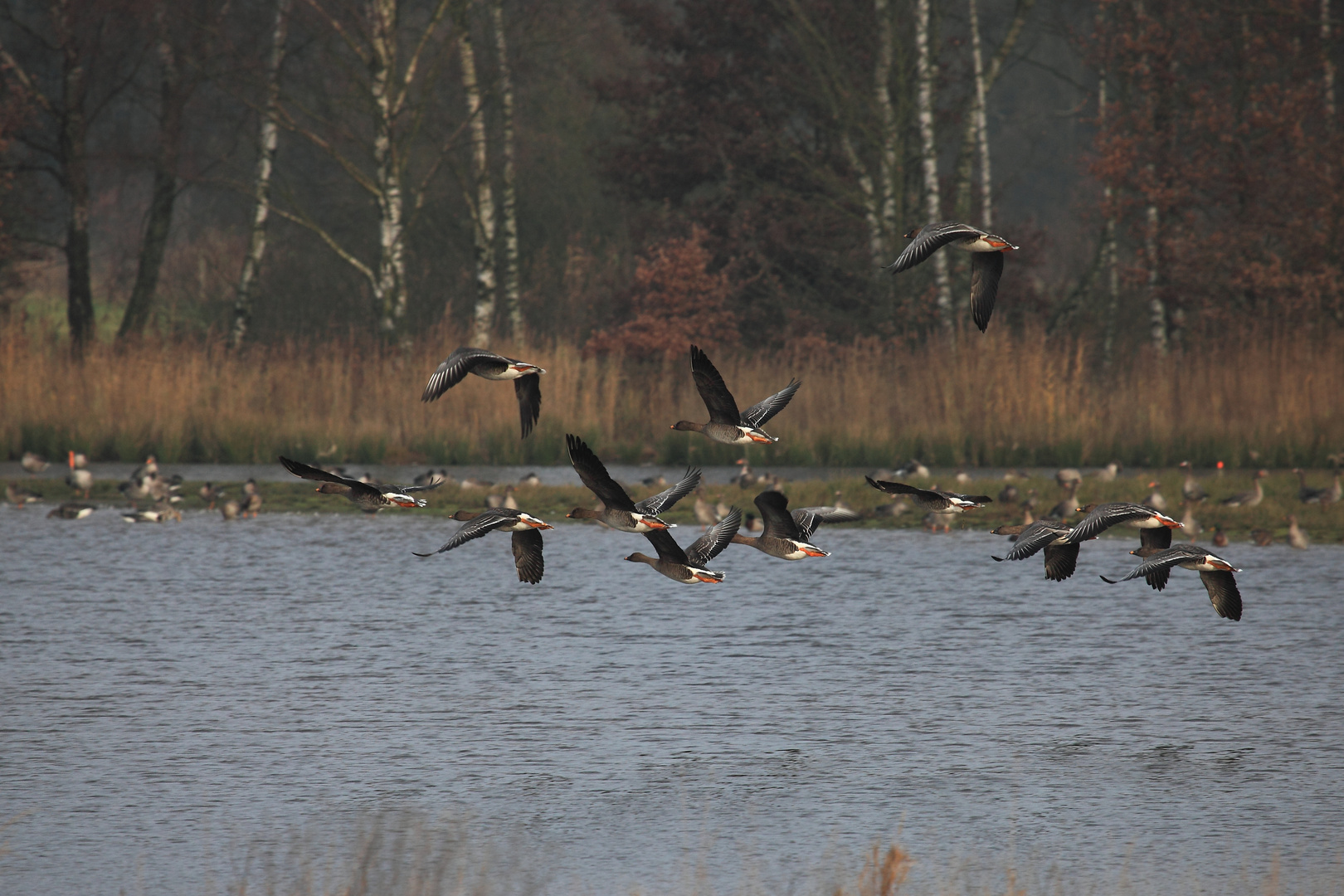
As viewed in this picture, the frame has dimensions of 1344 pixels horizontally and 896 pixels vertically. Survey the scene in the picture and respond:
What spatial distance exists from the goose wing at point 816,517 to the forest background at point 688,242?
511 inches

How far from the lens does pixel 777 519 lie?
581 centimetres

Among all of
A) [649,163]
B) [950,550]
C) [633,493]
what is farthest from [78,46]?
[950,550]

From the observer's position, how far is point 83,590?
12766 millimetres

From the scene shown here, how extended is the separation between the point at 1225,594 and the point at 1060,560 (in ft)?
1.88

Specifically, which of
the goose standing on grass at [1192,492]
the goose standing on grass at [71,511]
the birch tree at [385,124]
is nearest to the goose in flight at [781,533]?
the goose standing on grass at [1192,492]

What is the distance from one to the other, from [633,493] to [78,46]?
46.5 ft

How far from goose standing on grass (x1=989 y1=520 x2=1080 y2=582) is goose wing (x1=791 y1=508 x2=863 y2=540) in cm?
62

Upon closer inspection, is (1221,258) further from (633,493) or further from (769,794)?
(769,794)

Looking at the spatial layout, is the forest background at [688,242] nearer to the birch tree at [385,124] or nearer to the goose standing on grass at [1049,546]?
the birch tree at [385,124]

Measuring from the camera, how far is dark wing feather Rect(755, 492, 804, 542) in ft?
18.9

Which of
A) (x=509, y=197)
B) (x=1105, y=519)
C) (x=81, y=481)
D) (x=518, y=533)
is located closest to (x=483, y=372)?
(x=518, y=533)

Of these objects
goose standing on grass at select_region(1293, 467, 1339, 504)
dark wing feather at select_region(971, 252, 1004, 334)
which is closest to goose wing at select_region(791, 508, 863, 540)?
dark wing feather at select_region(971, 252, 1004, 334)

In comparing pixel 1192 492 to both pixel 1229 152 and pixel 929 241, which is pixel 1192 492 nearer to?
pixel 929 241

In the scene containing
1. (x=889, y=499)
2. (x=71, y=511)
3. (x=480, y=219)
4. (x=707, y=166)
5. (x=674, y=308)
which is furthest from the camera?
(x=707, y=166)
